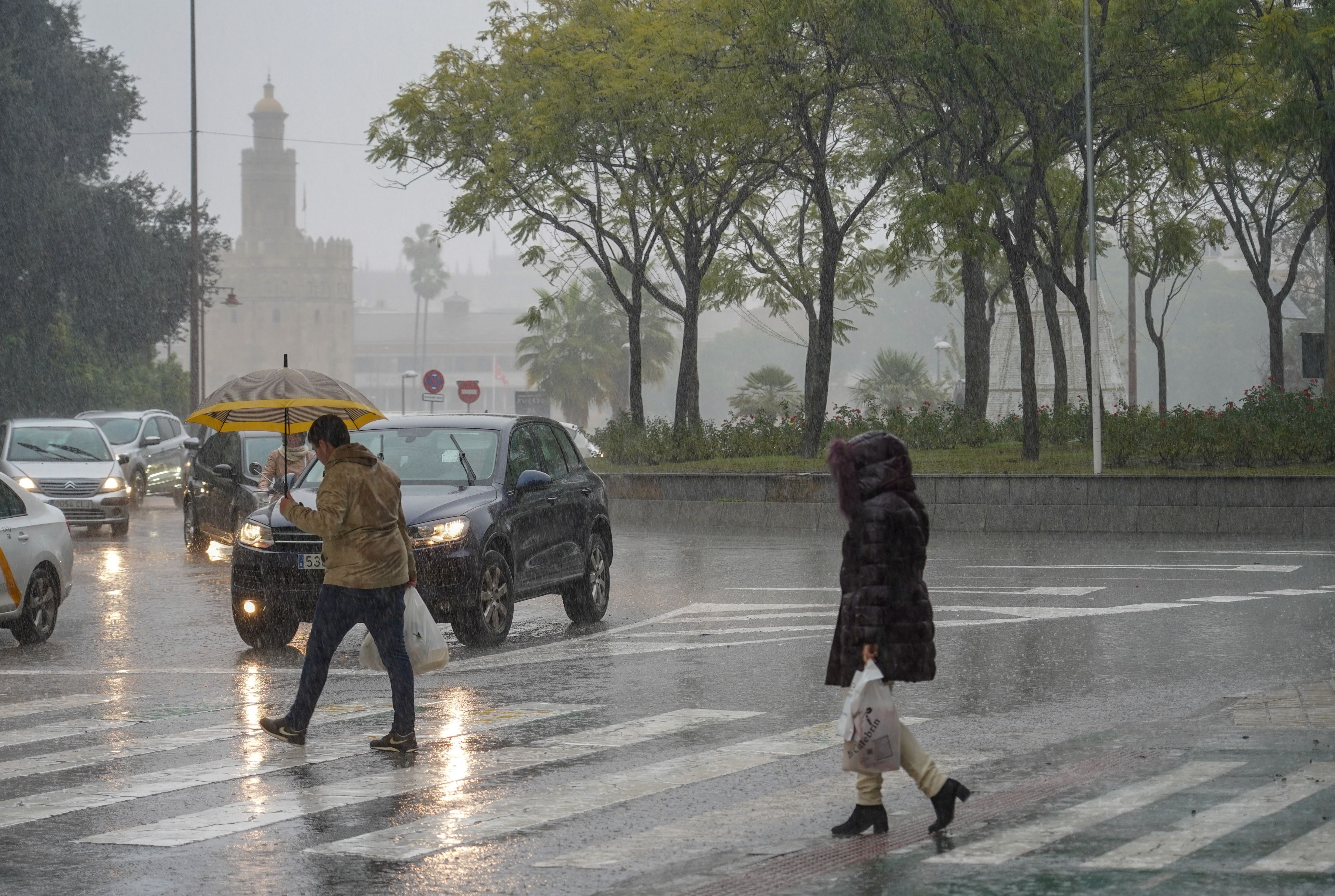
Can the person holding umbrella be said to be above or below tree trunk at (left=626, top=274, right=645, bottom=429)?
below

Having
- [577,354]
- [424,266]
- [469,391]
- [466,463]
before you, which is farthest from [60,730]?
[424,266]

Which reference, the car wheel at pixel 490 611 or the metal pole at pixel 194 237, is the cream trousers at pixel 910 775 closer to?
the car wheel at pixel 490 611

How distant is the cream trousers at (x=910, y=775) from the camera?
20.9ft

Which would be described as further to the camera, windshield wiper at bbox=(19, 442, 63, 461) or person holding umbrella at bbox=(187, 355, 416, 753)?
windshield wiper at bbox=(19, 442, 63, 461)

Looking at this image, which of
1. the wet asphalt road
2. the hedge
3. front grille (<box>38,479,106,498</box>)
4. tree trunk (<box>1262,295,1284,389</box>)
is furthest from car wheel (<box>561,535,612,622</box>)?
tree trunk (<box>1262,295,1284,389</box>)

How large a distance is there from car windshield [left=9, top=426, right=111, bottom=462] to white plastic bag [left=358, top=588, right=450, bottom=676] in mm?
19235

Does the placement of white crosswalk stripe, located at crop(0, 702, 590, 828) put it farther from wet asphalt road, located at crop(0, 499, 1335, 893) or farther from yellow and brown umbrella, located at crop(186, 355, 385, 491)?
yellow and brown umbrella, located at crop(186, 355, 385, 491)

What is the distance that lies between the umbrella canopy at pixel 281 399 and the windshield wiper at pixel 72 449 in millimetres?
11276

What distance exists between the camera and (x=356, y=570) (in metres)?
8.37

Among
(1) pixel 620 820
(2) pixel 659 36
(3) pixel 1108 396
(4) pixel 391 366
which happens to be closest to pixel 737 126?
(2) pixel 659 36

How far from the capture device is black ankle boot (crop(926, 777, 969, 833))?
6363mm

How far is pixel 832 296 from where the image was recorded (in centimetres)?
3091

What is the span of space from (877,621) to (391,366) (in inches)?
6550

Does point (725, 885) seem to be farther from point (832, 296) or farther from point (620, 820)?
point (832, 296)
